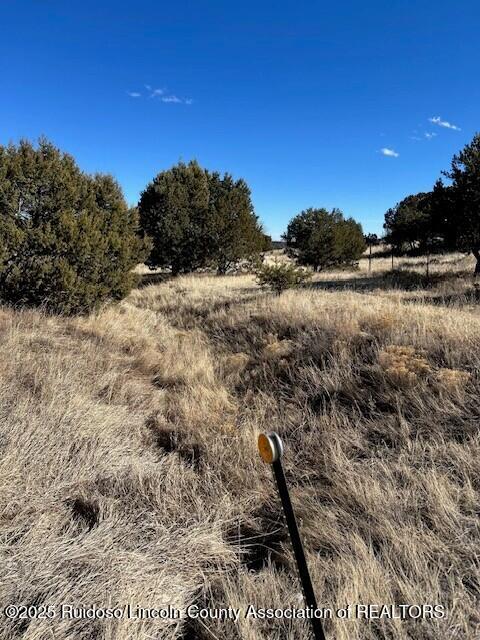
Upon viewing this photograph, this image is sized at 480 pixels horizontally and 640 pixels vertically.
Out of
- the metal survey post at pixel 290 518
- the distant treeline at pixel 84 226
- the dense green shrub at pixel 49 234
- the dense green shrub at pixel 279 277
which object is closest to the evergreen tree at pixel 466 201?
the distant treeline at pixel 84 226

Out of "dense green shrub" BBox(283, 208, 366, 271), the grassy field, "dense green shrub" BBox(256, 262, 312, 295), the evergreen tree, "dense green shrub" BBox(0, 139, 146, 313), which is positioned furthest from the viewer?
"dense green shrub" BBox(283, 208, 366, 271)

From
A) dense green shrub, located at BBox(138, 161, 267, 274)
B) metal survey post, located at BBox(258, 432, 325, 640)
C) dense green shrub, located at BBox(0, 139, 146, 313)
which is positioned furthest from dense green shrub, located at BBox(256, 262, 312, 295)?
metal survey post, located at BBox(258, 432, 325, 640)

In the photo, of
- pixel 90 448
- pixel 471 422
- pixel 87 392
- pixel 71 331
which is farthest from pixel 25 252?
pixel 471 422

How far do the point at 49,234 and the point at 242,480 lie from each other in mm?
7126

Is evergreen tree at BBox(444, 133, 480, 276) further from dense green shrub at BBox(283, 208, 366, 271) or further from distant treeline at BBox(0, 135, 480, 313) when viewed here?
dense green shrub at BBox(283, 208, 366, 271)

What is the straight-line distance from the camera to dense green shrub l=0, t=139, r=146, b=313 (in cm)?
843

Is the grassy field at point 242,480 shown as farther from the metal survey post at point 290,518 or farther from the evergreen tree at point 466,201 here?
the evergreen tree at point 466,201

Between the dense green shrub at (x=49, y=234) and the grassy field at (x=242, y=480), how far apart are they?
6.58ft

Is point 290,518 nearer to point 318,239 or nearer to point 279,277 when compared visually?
point 279,277

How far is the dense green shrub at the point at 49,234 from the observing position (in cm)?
843

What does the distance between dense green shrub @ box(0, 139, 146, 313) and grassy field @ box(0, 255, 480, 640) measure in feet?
6.58

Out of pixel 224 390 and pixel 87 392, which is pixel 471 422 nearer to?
pixel 224 390

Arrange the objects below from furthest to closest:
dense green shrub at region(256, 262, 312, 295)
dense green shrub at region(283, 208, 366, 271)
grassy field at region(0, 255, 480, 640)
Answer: dense green shrub at region(283, 208, 366, 271), dense green shrub at region(256, 262, 312, 295), grassy field at region(0, 255, 480, 640)

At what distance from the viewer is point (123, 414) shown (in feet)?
15.9
